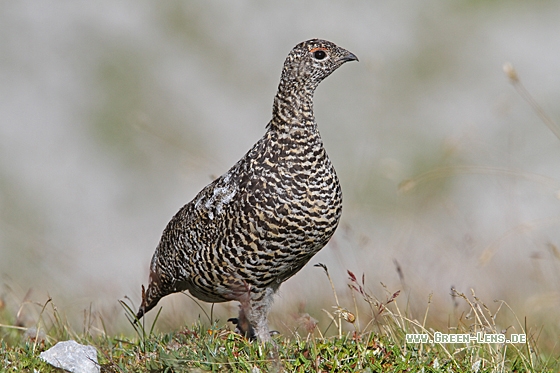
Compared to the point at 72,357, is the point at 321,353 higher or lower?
lower

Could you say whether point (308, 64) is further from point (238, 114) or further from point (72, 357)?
point (238, 114)

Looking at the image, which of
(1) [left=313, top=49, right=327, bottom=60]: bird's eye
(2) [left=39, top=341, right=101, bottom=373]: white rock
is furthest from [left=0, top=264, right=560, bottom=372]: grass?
(1) [left=313, top=49, right=327, bottom=60]: bird's eye

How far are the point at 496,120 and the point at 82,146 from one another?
754cm

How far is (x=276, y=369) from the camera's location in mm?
4172

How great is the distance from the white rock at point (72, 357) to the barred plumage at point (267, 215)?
463mm

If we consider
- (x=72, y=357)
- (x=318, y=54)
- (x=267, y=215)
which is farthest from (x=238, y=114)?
(x=72, y=357)

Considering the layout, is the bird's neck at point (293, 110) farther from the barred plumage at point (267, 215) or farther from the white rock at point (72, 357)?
the white rock at point (72, 357)

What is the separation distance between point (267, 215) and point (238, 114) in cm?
1107

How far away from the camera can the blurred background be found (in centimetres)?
1222

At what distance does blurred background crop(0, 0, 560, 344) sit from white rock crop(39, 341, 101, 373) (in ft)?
16.6

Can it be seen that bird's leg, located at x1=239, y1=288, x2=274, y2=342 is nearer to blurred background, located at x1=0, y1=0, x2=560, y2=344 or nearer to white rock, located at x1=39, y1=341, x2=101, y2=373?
white rock, located at x1=39, y1=341, x2=101, y2=373

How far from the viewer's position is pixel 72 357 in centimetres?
450

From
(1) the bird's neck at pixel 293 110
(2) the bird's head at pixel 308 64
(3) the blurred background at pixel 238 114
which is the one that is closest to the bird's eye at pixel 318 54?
(2) the bird's head at pixel 308 64

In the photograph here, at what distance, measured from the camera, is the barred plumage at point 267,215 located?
15.9ft
